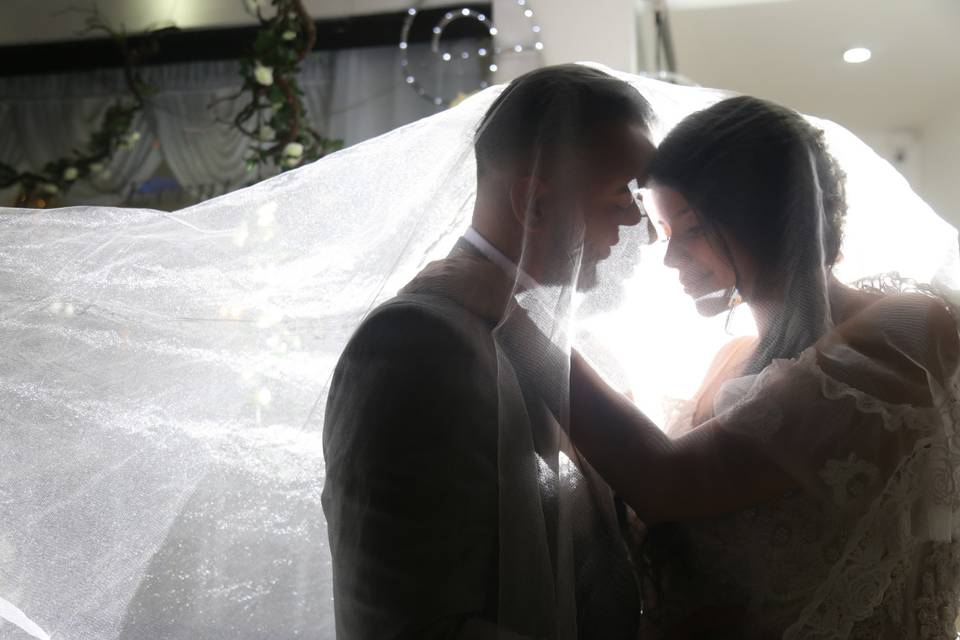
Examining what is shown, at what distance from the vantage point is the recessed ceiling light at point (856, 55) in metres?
4.84

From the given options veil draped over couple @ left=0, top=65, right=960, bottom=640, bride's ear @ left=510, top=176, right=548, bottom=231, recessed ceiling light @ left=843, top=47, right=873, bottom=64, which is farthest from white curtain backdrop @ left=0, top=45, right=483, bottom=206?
bride's ear @ left=510, top=176, right=548, bottom=231

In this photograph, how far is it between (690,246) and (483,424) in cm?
38

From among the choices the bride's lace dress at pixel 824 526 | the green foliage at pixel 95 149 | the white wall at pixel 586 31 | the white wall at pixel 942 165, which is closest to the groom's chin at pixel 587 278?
the bride's lace dress at pixel 824 526

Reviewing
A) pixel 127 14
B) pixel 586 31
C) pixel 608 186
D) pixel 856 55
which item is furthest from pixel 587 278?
pixel 856 55

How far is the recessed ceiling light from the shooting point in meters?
4.84

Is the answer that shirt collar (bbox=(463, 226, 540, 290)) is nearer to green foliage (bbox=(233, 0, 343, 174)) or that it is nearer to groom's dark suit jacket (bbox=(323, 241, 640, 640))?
groom's dark suit jacket (bbox=(323, 241, 640, 640))

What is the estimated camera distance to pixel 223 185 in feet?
16.0

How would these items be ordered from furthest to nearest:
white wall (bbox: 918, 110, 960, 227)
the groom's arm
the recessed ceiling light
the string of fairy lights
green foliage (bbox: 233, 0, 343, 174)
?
1. white wall (bbox: 918, 110, 960, 227)
2. the recessed ceiling light
3. green foliage (bbox: 233, 0, 343, 174)
4. the string of fairy lights
5. the groom's arm

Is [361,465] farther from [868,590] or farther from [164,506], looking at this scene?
[868,590]

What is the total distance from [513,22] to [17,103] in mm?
2866

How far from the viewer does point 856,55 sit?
194 inches

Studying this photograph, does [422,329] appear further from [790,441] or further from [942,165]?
[942,165]

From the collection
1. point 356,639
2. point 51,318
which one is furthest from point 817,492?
point 51,318

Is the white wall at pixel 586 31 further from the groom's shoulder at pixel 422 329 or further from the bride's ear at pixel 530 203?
the groom's shoulder at pixel 422 329
